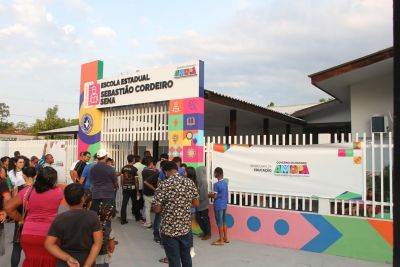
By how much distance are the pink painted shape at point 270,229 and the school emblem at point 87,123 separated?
16.0 feet

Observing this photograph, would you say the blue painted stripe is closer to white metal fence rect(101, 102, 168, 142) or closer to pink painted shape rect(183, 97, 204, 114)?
pink painted shape rect(183, 97, 204, 114)

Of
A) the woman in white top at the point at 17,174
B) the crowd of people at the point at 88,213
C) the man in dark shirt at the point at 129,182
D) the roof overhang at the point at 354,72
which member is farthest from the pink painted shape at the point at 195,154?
the woman in white top at the point at 17,174

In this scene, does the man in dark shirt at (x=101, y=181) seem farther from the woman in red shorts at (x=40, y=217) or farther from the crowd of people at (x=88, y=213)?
the woman in red shorts at (x=40, y=217)

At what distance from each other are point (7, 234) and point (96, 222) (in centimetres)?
A: 588

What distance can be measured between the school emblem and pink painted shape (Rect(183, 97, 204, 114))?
3697mm

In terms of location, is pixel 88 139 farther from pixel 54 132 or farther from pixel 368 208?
pixel 54 132

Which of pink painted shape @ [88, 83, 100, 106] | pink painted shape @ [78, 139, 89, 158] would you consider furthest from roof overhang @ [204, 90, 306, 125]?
pink painted shape @ [78, 139, 89, 158]

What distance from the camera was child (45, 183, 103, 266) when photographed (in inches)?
114

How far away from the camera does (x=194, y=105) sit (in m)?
8.13

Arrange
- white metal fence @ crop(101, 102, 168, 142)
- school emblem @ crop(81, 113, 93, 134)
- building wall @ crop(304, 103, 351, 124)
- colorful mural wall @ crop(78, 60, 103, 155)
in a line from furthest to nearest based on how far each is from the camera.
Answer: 1. building wall @ crop(304, 103, 351, 124)
2. school emblem @ crop(81, 113, 93, 134)
3. colorful mural wall @ crop(78, 60, 103, 155)
4. white metal fence @ crop(101, 102, 168, 142)

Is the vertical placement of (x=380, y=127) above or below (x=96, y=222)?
above

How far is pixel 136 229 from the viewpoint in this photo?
8.24 meters

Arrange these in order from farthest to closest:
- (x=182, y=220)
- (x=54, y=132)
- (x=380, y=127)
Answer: (x=54, y=132) → (x=380, y=127) → (x=182, y=220)
